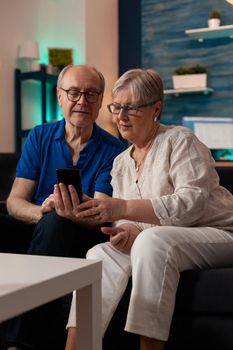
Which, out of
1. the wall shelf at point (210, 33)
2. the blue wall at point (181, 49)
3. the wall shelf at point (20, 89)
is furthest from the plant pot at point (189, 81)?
the wall shelf at point (20, 89)

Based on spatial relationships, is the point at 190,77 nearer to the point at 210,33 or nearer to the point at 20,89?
the point at 210,33

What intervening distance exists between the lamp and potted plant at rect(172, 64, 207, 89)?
1220mm

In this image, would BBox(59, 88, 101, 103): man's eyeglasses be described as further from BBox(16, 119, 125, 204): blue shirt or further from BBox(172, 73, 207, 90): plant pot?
BBox(172, 73, 207, 90): plant pot

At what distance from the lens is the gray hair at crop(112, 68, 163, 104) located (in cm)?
180

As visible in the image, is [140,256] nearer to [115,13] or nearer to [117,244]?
[117,244]

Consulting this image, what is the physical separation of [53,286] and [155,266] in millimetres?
498

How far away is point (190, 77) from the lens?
458 centimetres

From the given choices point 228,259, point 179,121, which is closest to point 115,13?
point 179,121

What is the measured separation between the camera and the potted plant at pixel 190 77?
14.9 feet

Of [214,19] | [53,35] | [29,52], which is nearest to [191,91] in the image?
[214,19]

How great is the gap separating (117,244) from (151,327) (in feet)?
1.07

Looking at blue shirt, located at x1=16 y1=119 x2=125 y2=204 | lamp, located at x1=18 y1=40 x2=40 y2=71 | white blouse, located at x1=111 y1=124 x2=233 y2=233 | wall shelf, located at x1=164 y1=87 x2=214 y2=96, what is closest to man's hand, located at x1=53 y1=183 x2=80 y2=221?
white blouse, located at x1=111 y1=124 x2=233 y2=233

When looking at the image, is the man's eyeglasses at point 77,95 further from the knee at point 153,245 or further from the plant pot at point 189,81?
the plant pot at point 189,81

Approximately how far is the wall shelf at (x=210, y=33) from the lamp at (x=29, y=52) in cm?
135
